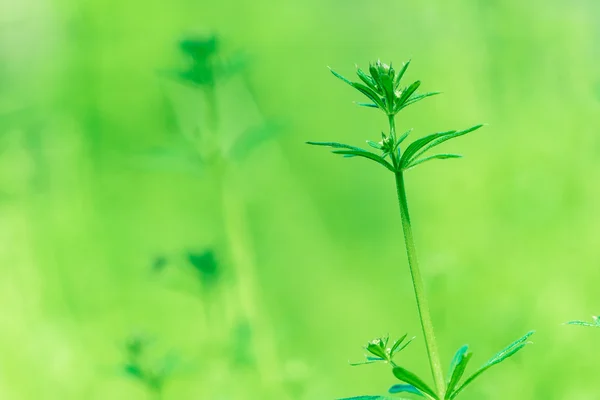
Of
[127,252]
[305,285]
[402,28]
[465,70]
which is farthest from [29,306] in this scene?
[402,28]

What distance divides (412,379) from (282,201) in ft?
9.77

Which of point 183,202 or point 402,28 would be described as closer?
point 183,202

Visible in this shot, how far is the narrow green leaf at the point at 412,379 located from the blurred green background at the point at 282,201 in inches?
46.2

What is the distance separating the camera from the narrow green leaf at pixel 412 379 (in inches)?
26.1

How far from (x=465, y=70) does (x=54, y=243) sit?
65.8 inches

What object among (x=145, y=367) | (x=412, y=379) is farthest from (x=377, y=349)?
(x=145, y=367)

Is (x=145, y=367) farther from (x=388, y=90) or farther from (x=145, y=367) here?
(x=388, y=90)

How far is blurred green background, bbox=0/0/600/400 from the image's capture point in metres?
2.13

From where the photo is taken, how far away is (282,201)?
144 inches

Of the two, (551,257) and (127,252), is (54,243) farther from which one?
(551,257)

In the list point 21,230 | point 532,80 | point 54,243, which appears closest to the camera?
point 21,230

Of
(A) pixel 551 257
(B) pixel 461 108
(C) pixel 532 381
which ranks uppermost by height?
(B) pixel 461 108

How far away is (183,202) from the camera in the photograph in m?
3.84

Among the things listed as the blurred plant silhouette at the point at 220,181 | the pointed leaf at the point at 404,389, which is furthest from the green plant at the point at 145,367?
the pointed leaf at the point at 404,389
